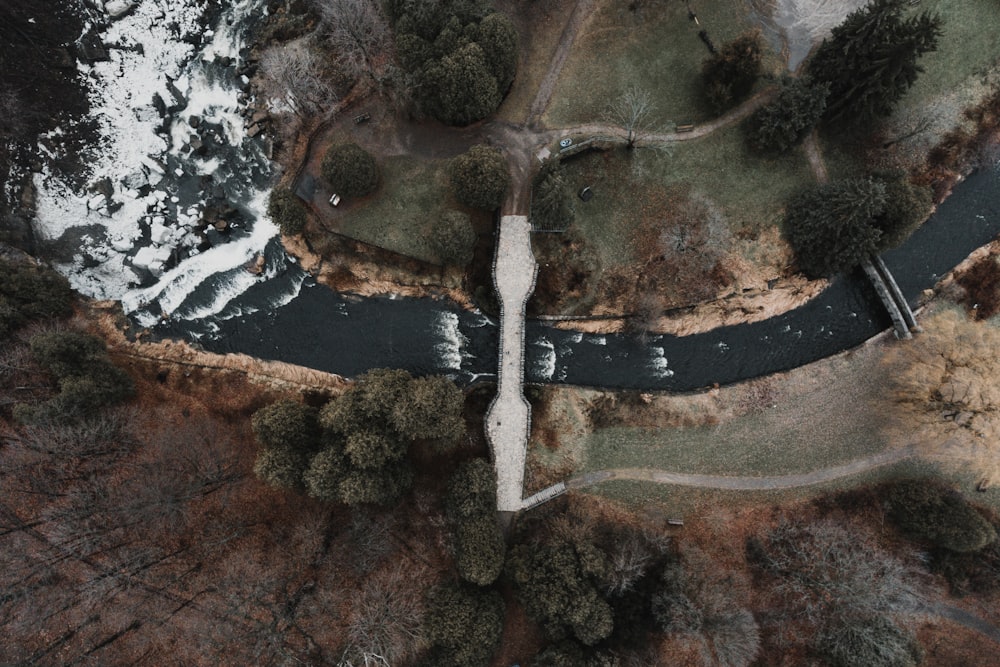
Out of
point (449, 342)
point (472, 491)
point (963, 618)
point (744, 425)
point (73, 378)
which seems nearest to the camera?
point (472, 491)

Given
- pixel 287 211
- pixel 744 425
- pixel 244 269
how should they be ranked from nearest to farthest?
1. pixel 744 425
2. pixel 287 211
3. pixel 244 269

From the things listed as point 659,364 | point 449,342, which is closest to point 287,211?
point 449,342

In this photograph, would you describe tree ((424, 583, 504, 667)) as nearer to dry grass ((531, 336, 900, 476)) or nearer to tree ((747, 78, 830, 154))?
dry grass ((531, 336, 900, 476))

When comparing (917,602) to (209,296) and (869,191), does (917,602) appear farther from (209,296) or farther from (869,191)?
(209,296)

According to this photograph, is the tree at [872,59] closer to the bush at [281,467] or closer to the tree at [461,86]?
the tree at [461,86]

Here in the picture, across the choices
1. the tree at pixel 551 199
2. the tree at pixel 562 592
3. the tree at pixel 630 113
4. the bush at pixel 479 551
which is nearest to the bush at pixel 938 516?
the tree at pixel 562 592

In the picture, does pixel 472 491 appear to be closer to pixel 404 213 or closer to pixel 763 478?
pixel 763 478

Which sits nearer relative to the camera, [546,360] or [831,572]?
[831,572]
